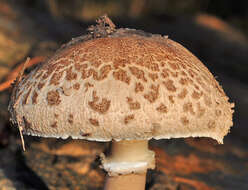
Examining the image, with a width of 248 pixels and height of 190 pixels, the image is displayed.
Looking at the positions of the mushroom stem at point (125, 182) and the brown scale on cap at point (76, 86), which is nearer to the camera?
the brown scale on cap at point (76, 86)

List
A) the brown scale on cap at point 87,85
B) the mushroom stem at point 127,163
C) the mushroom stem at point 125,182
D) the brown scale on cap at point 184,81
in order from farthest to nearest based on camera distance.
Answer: the mushroom stem at point 125,182 → the mushroom stem at point 127,163 → the brown scale on cap at point 184,81 → the brown scale on cap at point 87,85

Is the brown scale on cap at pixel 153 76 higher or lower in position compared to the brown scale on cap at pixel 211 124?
higher

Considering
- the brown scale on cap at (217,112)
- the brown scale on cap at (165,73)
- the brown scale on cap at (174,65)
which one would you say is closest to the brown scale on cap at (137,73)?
the brown scale on cap at (165,73)

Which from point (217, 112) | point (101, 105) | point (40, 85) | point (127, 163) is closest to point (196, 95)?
point (217, 112)

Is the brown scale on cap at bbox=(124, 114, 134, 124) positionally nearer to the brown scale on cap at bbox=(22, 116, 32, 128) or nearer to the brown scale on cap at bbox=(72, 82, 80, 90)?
the brown scale on cap at bbox=(72, 82, 80, 90)

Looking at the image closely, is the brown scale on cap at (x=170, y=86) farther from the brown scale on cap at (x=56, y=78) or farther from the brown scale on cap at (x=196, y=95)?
the brown scale on cap at (x=56, y=78)

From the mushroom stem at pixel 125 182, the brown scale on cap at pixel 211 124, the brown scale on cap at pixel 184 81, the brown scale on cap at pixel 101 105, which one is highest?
the brown scale on cap at pixel 184 81

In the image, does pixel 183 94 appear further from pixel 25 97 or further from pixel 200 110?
pixel 25 97

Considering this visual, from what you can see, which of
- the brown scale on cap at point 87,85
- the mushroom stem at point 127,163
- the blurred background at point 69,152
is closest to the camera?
the brown scale on cap at point 87,85
